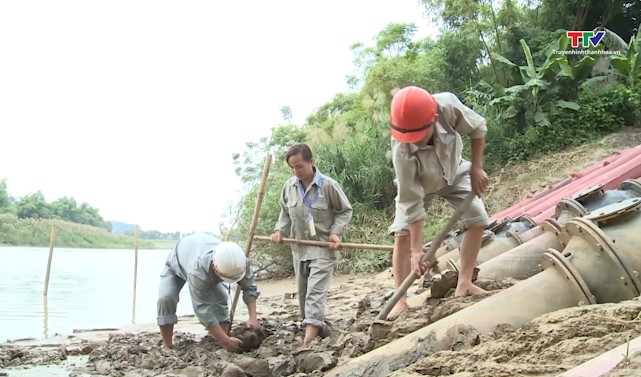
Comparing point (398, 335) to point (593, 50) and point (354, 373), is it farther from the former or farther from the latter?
point (593, 50)

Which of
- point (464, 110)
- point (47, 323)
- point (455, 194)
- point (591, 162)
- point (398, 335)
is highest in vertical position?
point (591, 162)

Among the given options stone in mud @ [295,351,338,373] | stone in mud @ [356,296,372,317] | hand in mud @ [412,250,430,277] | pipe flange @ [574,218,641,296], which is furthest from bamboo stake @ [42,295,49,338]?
pipe flange @ [574,218,641,296]

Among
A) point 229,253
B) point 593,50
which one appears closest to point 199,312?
point 229,253

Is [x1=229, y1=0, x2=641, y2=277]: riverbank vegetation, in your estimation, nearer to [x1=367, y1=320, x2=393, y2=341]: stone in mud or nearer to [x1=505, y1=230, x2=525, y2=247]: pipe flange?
[x1=505, y1=230, x2=525, y2=247]: pipe flange

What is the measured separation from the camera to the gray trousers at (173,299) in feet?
16.2

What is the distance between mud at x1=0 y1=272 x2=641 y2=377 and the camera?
2.32 meters

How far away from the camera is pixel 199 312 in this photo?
4.52 m

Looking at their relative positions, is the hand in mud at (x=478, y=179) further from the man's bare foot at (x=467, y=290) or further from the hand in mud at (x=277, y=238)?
the hand in mud at (x=277, y=238)

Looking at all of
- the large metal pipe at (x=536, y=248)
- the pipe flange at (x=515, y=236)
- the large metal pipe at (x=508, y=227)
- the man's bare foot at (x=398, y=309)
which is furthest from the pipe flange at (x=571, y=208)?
the man's bare foot at (x=398, y=309)

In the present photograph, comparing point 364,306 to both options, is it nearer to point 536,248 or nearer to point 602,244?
point 536,248

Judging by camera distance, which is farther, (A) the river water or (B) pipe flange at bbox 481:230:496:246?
(A) the river water

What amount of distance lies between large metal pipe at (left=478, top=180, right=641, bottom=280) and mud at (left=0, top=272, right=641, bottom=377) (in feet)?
1.43

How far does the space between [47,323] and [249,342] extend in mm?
5516

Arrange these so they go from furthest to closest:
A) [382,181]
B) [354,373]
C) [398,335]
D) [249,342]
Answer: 1. [382,181]
2. [249,342]
3. [398,335]
4. [354,373]
